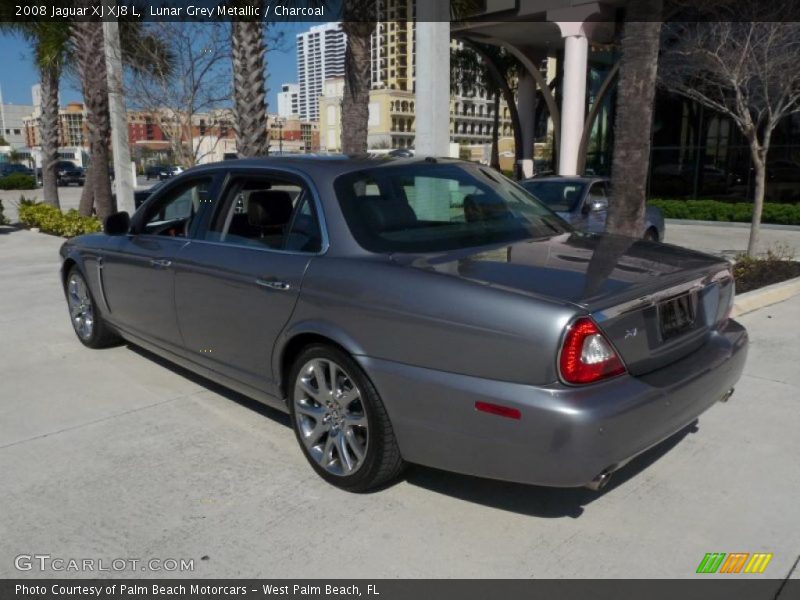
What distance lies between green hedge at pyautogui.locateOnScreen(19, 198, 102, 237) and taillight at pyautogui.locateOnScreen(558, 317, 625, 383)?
1234 cm

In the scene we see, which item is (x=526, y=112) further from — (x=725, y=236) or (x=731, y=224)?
(x=725, y=236)

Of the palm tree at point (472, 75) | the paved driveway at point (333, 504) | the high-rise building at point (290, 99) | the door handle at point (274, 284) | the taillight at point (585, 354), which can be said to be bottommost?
the paved driveway at point (333, 504)

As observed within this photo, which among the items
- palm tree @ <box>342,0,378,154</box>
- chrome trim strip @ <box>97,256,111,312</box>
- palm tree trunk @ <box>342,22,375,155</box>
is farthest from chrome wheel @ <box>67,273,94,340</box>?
palm tree @ <box>342,0,378,154</box>

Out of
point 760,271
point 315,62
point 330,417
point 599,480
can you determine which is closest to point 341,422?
point 330,417

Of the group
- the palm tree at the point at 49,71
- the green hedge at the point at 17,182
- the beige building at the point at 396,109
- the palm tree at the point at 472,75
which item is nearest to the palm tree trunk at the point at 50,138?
the palm tree at the point at 49,71

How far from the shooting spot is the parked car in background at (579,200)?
9578 millimetres

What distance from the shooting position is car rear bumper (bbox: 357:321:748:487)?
2.67m

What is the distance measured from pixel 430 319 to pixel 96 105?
14.5m

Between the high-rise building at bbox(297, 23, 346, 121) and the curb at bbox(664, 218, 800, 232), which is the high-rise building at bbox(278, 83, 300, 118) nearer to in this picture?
the high-rise building at bbox(297, 23, 346, 121)

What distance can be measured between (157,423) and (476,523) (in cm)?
221

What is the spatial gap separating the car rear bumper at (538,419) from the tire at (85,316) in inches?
137

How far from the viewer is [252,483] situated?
3.57 m

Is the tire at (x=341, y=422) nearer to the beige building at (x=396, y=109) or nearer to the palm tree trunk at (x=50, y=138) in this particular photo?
the palm tree trunk at (x=50, y=138)

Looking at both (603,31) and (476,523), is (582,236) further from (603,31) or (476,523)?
(603,31)
